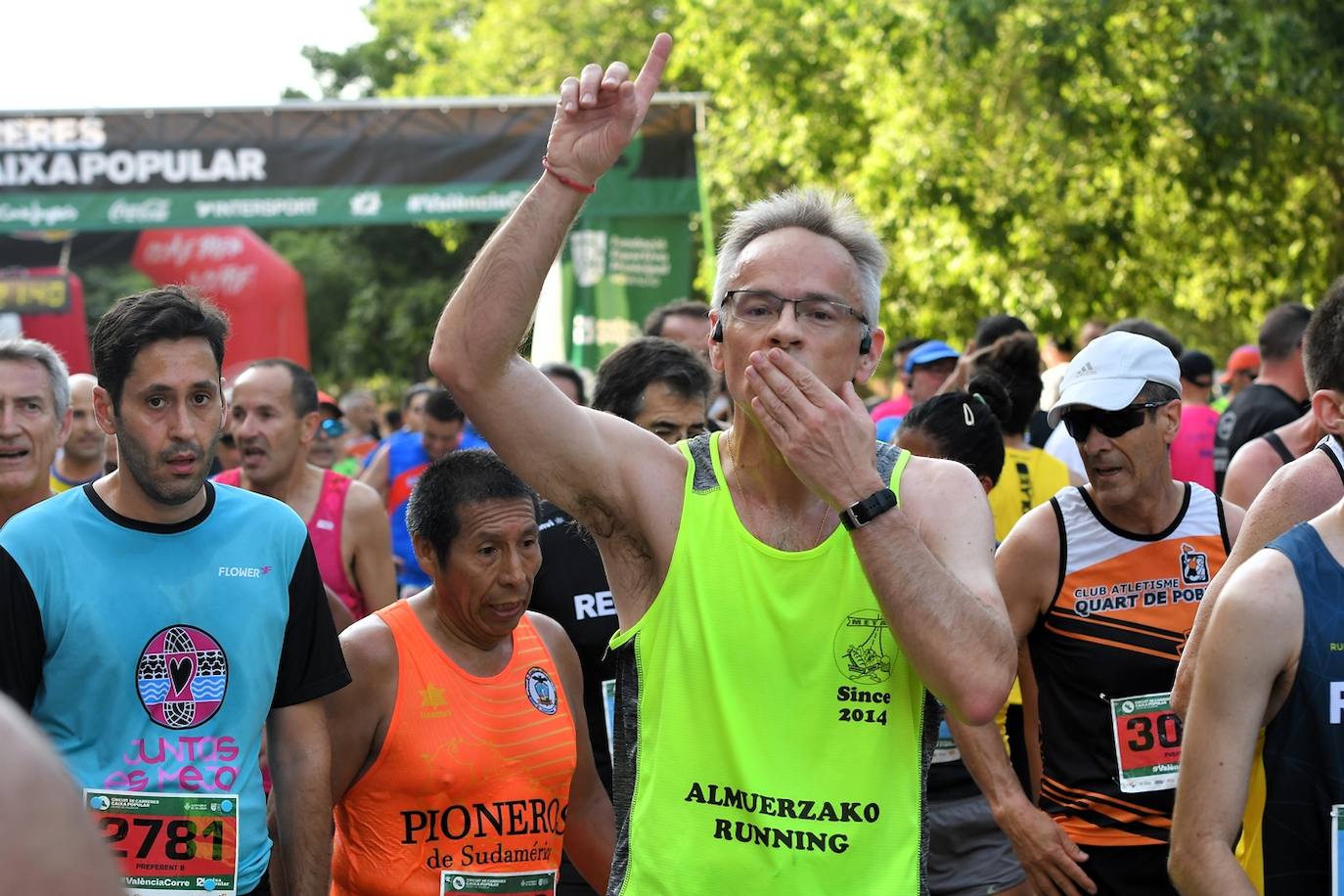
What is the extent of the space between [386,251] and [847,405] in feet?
123

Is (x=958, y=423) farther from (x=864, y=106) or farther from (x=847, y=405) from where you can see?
(x=864, y=106)

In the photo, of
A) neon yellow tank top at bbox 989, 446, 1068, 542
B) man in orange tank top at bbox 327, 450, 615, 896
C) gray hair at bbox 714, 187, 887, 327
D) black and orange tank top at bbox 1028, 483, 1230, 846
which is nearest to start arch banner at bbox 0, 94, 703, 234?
neon yellow tank top at bbox 989, 446, 1068, 542

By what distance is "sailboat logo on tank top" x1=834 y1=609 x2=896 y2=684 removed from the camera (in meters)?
2.69

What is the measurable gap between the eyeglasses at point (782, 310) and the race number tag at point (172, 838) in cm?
176

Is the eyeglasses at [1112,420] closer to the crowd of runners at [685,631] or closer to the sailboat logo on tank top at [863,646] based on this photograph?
the crowd of runners at [685,631]

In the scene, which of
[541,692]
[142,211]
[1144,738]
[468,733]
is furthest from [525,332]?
[142,211]

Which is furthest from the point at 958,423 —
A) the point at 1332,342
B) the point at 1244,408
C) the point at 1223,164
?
the point at 1223,164

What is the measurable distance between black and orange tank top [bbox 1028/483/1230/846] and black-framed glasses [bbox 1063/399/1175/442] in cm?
25

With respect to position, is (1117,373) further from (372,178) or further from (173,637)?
(372,178)

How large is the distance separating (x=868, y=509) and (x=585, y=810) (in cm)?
199

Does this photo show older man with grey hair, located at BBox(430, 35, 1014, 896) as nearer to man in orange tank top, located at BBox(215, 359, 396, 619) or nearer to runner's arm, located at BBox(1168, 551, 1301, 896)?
runner's arm, located at BBox(1168, 551, 1301, 896)

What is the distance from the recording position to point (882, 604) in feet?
8.40

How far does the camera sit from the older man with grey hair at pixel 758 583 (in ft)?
8.57

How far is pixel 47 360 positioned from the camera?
503 cm
